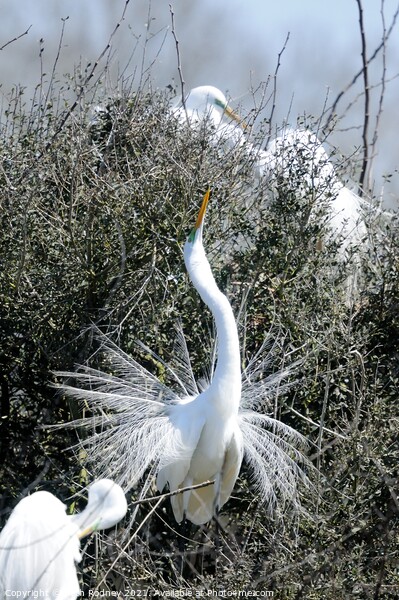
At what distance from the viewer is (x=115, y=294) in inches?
195

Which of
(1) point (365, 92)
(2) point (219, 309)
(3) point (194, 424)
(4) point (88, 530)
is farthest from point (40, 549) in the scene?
(1) point (365, 92)

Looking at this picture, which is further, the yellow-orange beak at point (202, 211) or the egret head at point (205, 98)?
the egret head at point (205, 98)

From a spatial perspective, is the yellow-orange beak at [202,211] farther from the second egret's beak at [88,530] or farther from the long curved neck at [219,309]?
the second egret's beak at [88,530]

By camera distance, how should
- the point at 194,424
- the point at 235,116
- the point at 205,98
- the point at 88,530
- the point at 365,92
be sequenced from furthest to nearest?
the point at 205,98 < the point at 365,92 < the point at 235,116 < the point at 194,424 < the point at 88,530

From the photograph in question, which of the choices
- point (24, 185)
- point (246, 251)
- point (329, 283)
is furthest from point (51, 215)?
point (329, 283)

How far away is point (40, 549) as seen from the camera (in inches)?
155

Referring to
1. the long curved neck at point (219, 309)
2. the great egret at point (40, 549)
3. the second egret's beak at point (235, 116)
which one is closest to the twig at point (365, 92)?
the second egret's beak at point (235, 116)

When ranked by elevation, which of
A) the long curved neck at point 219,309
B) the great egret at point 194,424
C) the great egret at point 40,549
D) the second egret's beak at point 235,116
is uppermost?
the second egret's beak at point 235,116

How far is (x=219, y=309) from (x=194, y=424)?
1.83 feet

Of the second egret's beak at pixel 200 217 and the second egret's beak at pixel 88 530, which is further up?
the second egret's beak at pixel 200 217

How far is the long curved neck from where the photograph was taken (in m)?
4.68

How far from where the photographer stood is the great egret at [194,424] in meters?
4.71

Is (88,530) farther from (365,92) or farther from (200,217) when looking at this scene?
(365,92)

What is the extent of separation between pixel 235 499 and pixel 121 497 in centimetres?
159
